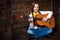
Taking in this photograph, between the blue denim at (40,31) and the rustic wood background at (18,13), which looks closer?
the blue denim at (40,31)

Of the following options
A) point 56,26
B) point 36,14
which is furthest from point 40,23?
point 56,26

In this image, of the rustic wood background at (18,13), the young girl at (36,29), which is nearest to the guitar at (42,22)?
the young girl at (36,29)

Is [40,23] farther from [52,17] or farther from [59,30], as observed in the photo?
[59,30]

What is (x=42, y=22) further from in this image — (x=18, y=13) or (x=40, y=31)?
(x=18, y=13)

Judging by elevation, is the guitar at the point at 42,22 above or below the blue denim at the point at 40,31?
above

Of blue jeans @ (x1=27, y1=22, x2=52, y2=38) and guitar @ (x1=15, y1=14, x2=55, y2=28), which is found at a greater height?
guitar @ (x1=15, y1=14, x2=55, y2=28)

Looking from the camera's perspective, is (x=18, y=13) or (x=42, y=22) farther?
(x=18, y=13)

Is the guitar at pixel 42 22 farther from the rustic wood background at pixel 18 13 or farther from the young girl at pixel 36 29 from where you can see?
the rustic wood background at pixel 18 13

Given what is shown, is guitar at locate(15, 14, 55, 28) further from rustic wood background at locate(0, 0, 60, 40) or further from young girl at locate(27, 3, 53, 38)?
rustic wood background at locate(0, 0, 60, 40)

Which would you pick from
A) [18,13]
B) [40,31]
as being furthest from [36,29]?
[18,13]

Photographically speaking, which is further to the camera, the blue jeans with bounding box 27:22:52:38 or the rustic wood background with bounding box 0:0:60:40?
the rustic wood background with bounding box 0:0:60:40

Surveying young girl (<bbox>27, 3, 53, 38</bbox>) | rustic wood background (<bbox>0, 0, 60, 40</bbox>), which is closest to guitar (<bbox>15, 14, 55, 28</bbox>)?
young girl (<bbox>27, 3, 53, 38</bbox>)

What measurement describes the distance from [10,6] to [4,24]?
35cm

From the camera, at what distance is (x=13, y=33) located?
10.7ft
